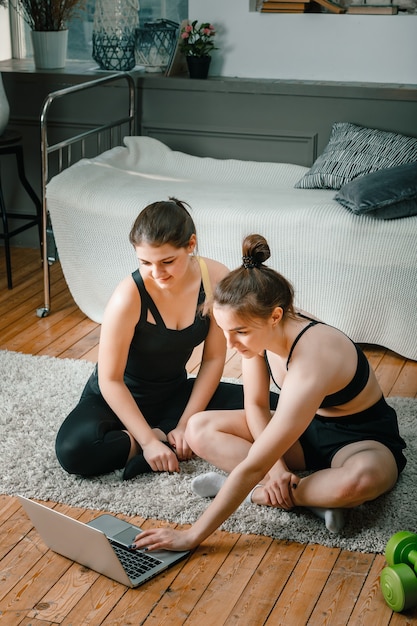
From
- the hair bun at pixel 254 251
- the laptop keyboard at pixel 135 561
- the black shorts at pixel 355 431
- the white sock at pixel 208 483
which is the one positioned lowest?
the laptop keyboard at pixel 135 561

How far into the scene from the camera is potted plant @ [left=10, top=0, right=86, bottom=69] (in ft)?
12.8

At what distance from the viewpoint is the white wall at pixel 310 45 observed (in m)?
3.68

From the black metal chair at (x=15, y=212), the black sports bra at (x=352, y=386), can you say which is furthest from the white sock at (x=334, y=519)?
the black metal chair at (x=15, y=212)

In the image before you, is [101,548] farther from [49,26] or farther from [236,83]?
[49,26]

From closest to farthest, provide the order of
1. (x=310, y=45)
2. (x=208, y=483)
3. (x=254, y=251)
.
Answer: (x=254, y=251)
(x=208, y=483)
(x=310, y=45)

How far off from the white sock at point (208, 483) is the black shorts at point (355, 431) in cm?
25

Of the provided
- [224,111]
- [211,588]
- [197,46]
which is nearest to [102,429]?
[211,588]

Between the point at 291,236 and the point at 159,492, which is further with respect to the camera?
the point at 291,236

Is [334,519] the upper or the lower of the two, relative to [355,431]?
lower

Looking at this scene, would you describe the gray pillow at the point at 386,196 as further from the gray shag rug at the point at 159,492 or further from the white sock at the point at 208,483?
the white sock at the point at 208,483

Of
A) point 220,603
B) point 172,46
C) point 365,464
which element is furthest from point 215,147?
point 220,603

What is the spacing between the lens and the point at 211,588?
1.80 m

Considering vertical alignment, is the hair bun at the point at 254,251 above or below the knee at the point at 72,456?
above

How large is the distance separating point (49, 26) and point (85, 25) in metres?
0.33
